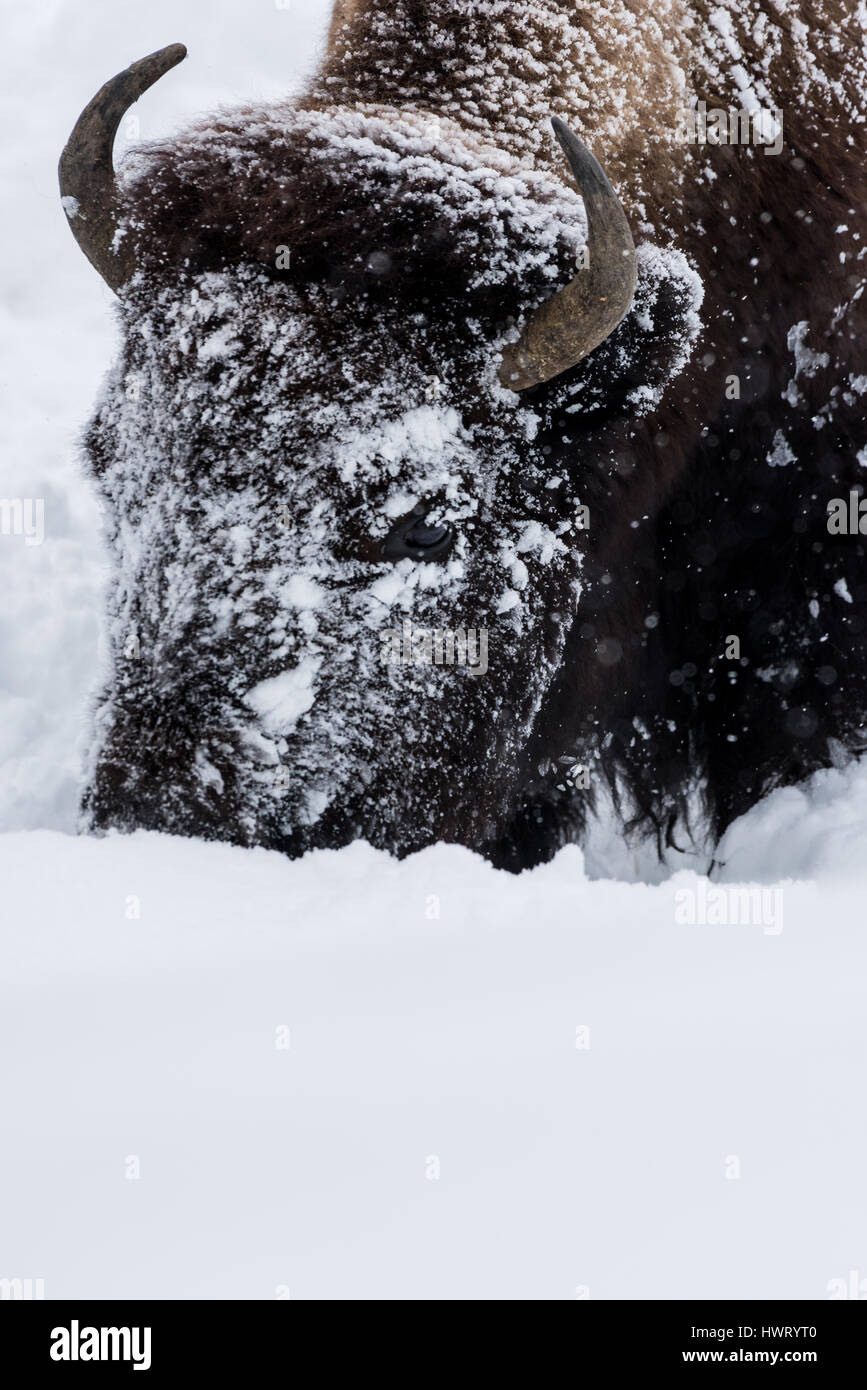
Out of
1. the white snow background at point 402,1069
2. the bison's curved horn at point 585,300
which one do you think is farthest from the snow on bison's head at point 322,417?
the white snow background at point 402,1069

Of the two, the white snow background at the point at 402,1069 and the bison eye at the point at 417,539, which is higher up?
the bison eye at the point at 417,539

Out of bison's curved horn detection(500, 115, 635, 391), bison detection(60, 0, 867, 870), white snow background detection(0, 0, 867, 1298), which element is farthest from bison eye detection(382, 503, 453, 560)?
white snow background detection(0, 0, 867, 1298)

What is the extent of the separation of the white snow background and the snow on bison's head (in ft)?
0.78

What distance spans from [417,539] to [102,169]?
1170 millimetres

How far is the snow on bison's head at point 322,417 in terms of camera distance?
2.34 metres

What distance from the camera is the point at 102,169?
2609 millimetres

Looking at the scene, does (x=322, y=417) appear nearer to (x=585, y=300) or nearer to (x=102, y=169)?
(x=585, y=300)

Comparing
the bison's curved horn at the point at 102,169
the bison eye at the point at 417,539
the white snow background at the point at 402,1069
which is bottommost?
the white snow background at the point at 402,1069

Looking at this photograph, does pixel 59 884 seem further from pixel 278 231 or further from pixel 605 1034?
pixel 278 231

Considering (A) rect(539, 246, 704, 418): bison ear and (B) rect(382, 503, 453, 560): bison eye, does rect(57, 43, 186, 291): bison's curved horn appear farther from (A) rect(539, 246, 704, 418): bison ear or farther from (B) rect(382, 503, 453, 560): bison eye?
(A) rect(539, 246, 704, 418): bison ear

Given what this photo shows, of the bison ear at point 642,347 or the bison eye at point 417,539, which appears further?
the bison ear at point 642,347

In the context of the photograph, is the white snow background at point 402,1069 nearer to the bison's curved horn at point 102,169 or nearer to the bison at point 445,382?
the bison at point 445,382

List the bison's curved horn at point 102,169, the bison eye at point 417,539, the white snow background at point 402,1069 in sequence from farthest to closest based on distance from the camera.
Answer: the bison's curved horn at point 102,169 < the bison eye at point 417,539 < the white snow background at point 402,1069

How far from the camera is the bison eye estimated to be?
2.44 metres
